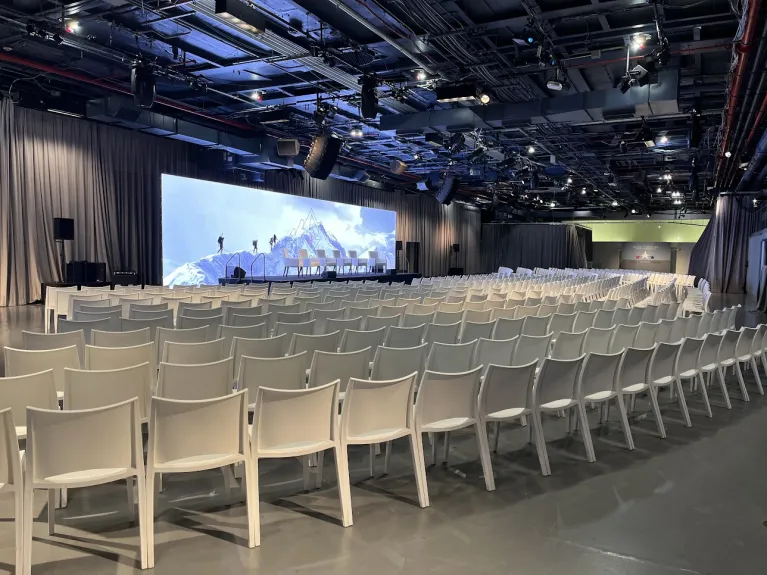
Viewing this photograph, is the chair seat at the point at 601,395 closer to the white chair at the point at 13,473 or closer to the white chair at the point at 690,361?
the white chair at the point at 690,361

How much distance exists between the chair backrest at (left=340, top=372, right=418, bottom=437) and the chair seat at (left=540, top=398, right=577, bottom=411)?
47.9 inches

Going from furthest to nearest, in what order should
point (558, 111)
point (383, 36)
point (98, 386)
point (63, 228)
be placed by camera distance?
point (63, 228) < point (558, 111) < point (383, 36) < point (98, 386)

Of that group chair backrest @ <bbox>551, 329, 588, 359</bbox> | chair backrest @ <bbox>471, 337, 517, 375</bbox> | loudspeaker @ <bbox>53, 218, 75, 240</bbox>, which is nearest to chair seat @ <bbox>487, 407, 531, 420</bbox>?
chair backrest @ <bbox>471, 337, 517, 375</bbox>

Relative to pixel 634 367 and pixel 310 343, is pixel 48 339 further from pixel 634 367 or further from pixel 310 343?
pixel 634 367

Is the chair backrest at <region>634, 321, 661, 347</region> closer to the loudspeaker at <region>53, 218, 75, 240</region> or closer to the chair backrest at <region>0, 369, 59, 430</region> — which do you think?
the chair backrest at <region>0, 369, 59, 430</region>

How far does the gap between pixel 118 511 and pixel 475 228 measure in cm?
3308

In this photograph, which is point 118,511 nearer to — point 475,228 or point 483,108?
point 483,108

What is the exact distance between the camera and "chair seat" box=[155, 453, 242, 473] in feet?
9.26

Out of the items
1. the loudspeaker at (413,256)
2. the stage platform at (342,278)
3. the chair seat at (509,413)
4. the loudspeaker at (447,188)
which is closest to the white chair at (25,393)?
the chair seat at (509,413)

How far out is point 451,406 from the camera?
3678 millimetres

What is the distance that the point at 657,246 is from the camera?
35.7 m

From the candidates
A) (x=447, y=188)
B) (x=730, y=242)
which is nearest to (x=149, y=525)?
(x=447, y=188)

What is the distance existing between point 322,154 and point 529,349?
27.8 ft

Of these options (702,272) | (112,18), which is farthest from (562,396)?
(702,272)
